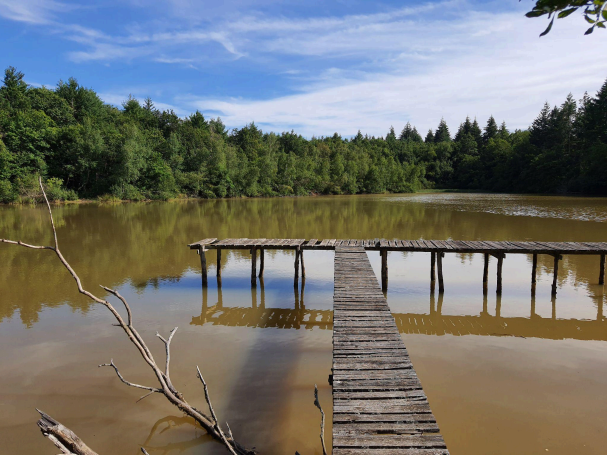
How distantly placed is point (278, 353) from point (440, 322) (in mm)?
3359

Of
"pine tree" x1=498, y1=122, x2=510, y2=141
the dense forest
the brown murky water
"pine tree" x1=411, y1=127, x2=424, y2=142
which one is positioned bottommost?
the brown murky water

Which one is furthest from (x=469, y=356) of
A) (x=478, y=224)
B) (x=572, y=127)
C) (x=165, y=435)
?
(x=572, y=127)

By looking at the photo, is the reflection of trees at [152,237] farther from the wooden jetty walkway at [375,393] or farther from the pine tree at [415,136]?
the pine tree at [415,136]

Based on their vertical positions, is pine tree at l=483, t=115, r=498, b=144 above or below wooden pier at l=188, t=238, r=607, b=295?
above

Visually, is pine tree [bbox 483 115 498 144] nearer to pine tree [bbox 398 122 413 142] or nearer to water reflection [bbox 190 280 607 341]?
pine tree [bbox 398 122 413 142]

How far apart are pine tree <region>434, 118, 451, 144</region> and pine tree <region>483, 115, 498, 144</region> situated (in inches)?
715

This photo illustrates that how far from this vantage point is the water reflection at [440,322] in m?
7.25

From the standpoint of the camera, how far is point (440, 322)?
7.81 metres

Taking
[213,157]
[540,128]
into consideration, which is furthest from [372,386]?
[540,128]

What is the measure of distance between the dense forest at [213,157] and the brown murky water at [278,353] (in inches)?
599

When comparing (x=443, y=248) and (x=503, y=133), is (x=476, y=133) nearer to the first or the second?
(x=503, y=133)

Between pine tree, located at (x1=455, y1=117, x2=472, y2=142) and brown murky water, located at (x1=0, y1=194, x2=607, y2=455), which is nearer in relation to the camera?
brown murky water, located at (x1=0, y1=194, x2=607, y2=455)

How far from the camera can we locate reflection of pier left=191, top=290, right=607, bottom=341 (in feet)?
23.7

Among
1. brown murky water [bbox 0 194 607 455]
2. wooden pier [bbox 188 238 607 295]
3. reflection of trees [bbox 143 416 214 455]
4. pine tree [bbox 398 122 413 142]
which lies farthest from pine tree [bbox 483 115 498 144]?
reflection of trees [bbox 143 416 214 455]
